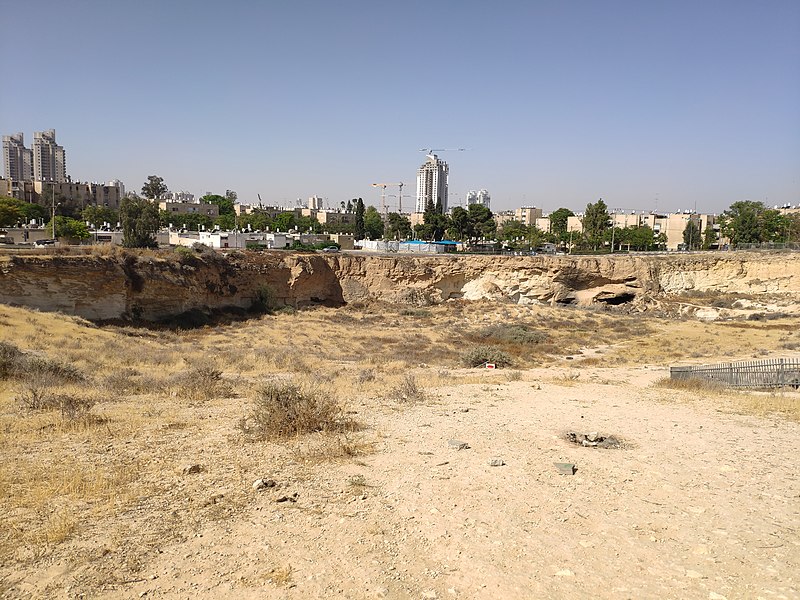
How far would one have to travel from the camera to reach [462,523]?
6734 millimetres

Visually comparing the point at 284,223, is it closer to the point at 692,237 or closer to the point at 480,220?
the point at 480,220

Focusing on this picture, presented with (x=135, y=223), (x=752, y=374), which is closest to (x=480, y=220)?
(x=135, y=223)

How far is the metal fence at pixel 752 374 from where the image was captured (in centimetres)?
1758

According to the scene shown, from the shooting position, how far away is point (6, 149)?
180 m

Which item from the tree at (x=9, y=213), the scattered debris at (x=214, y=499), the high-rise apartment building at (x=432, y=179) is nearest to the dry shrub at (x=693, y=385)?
the scattered debris at (x=214, y=499)

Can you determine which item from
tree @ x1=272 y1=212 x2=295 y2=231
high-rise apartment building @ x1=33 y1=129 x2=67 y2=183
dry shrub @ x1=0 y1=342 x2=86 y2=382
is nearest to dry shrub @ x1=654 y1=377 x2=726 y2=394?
dry shrub @ x1=0 y1=342 x2=86 y2=382

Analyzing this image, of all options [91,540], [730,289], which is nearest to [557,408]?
[91,540]

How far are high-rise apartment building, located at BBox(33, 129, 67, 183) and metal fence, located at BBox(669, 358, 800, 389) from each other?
206715 mm

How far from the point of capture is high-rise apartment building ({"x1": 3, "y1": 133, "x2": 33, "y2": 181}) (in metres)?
180

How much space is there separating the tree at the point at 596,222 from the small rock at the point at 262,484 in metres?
68.7

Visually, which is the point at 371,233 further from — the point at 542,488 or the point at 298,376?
the point at 542,488

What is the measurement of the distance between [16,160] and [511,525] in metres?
226

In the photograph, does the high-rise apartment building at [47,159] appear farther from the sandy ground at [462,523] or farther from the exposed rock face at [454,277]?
the sandy ground at [462,523]

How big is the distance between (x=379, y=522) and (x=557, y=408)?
7.90 meters
